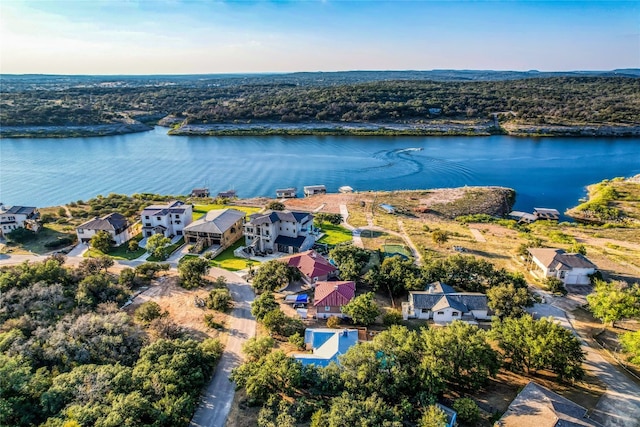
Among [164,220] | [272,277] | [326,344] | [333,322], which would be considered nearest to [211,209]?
[164,220]

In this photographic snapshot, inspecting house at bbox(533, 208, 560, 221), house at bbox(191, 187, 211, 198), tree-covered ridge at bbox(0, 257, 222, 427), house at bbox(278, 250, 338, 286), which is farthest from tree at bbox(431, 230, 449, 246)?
house at bbox(191, 187, 211, 198)

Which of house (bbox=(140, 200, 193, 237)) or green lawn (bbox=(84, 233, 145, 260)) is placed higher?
house (bbox=(140, 200, 193, 237))

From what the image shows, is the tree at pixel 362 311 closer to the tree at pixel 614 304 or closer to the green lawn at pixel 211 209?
the tree at pixel 614 304

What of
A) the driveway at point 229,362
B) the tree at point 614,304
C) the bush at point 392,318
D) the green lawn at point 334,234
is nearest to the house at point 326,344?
the bush at point 392,318

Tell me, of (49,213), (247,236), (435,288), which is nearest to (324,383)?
(435,288)

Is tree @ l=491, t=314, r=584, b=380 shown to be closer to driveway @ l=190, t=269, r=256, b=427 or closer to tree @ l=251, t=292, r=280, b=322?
tree @ l=251, t=292, r=280, b=322

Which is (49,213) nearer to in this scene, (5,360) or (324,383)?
(5,360)

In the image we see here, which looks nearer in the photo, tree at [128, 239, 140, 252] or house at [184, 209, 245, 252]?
tree at [128, 239, 140, 252]
